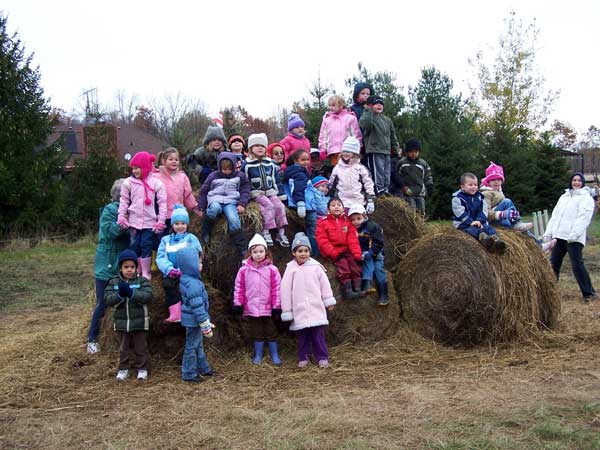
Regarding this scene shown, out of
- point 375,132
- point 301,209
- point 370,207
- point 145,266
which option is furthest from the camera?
point 375,132

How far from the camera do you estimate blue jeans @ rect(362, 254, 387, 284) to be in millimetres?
7340

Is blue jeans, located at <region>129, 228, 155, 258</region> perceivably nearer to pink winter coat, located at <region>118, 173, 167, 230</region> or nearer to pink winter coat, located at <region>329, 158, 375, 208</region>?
pink winter coat, located at <region>118, 173, 167, 230</region>

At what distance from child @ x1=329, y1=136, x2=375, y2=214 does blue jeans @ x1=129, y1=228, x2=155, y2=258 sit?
244cm

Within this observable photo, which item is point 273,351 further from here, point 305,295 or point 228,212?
point 228,212

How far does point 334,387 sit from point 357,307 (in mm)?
1613

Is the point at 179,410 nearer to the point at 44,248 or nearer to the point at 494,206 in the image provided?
the point at 494,206

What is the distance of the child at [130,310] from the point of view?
21.0 ft

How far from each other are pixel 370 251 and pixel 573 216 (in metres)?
4.36

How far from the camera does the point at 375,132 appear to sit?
9.09 m

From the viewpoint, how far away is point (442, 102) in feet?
85.9

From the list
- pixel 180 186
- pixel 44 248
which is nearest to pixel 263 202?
pixel 180 186

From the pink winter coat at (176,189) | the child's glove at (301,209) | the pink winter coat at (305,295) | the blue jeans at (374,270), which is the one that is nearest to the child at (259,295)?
the pink winter coat at (305,295)

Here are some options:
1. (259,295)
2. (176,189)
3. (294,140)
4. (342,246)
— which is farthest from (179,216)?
(294,140)


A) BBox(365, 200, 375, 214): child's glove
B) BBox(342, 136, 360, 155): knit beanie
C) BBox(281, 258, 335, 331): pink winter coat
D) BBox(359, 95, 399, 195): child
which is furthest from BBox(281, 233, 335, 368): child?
BBox(359, 95, 399, 195): child
